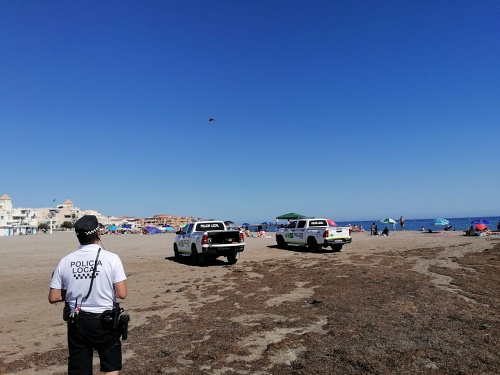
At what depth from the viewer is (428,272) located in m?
12.8

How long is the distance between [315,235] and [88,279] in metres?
20.1

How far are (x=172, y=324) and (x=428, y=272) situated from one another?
9.66 m

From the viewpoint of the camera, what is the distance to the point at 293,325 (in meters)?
6.87

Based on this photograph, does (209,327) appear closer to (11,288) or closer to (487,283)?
(487,283)

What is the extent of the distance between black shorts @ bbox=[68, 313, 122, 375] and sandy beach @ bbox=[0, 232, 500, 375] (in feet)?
4.96

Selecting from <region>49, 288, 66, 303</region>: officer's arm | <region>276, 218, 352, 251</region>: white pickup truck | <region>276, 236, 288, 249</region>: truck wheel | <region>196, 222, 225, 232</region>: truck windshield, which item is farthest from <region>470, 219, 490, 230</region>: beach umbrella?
<region>49, 288, 66, 303</region>: officer's arm

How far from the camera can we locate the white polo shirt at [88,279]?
3592 mm

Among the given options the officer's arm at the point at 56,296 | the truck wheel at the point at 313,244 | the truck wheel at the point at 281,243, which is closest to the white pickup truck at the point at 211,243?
the truck wheel at the point at 313,244

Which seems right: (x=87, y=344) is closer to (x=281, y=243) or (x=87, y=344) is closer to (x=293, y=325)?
(x=293, y=325)

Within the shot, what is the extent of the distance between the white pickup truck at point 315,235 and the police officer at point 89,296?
19.3 metres

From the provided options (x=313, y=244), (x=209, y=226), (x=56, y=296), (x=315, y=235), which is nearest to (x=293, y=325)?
(x=56, y=296)

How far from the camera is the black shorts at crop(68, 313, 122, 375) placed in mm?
3521

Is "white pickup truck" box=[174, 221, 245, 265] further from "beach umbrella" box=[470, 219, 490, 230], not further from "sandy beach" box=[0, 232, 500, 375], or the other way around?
"beach umbrella" box=[470, 219, 490, 230]

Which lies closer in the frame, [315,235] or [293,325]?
[293,325]
